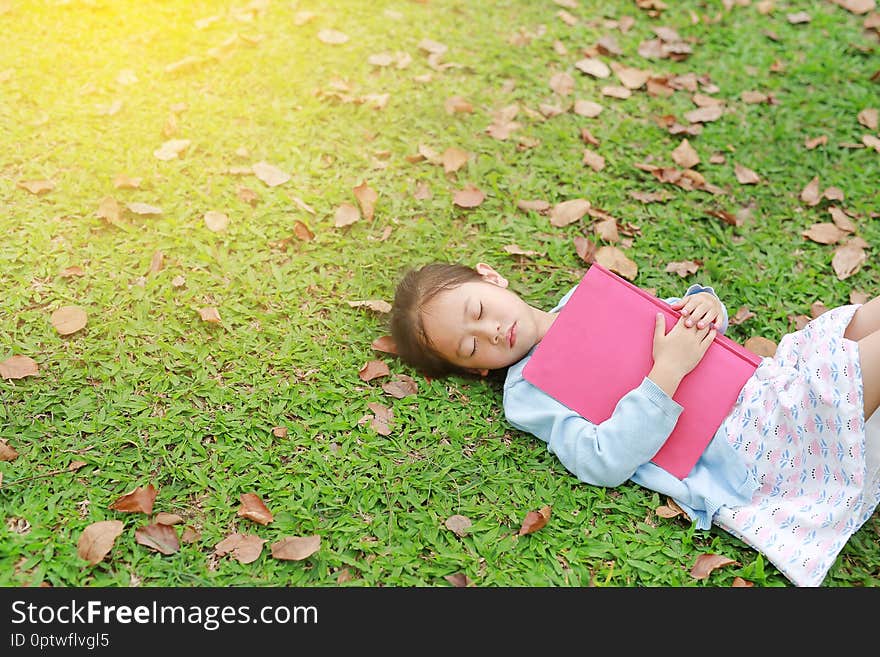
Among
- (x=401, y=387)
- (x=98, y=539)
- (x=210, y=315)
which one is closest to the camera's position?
(x=98, y=539)

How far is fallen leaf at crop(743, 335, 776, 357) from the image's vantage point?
3234 mm

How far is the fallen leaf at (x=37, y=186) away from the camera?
3.57m

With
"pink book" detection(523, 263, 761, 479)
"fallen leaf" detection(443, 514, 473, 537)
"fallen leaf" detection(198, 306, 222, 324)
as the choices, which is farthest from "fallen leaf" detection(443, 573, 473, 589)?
"fallen leaf" detection(198, 306, 222, 324)

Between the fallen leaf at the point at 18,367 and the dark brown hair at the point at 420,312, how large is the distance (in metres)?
1.27

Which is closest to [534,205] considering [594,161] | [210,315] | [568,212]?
[568,212]

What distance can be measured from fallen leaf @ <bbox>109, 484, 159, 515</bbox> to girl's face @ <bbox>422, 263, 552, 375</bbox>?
106cm

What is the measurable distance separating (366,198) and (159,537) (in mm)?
1707

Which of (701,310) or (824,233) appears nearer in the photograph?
(701,310)

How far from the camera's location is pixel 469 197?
372 centimetres

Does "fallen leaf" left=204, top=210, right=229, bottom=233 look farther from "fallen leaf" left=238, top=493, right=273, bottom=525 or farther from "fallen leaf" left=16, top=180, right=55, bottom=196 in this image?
"fallen leaf" left=238, top=493, right=273, bottom=525

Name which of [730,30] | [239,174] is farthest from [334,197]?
[730,30]

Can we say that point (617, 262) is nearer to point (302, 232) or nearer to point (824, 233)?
point (824, 233)

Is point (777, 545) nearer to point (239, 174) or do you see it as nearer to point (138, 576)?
point (138, 576)

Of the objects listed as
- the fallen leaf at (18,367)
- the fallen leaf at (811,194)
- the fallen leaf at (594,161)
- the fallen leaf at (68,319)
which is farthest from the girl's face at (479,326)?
the fallen leaf at (811,194)
